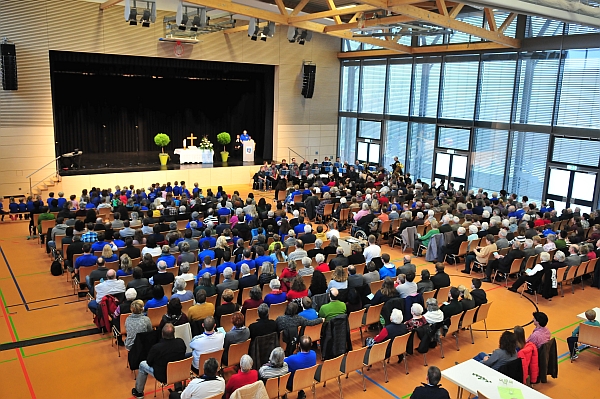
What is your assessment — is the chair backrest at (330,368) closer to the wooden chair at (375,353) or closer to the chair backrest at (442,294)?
the wooden chair at (375,353)

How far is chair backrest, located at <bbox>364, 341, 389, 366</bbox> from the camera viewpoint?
24.2ft

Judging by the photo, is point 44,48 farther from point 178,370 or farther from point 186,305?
point 178,370

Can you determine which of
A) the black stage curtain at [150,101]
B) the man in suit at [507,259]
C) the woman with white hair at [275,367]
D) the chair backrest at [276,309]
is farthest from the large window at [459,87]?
the woman with white hair at [275,367]

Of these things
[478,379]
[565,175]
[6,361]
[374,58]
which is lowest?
[6,361]

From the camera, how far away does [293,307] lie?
7.51 metres

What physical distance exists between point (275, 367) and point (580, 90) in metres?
17.1

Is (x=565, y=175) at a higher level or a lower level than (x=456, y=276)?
higher

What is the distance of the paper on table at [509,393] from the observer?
605cm

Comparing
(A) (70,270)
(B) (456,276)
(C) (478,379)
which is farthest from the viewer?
(B) (456,276)

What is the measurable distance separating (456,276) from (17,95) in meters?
17.0

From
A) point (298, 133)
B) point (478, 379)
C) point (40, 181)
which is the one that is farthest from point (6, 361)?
point (298, 133)

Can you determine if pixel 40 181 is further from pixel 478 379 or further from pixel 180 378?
pixel 478 379

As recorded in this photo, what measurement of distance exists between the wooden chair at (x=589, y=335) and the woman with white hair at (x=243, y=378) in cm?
567

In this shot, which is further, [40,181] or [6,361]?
[40,181]
